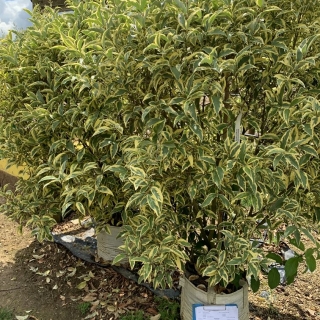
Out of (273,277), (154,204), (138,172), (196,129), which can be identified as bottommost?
(273,277)

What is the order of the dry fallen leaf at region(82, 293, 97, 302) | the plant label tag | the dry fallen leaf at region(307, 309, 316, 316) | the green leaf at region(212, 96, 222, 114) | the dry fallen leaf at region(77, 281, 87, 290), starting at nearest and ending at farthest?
the green leaf at region(212, 96, 222, 114), the plant label tag, the dry fallen leaf at region(307, 309, 316, 316), the dry fallen leaf at region(82, 293, 97, 302), the dry fallen leaf at region(77, 281, 87, 290)

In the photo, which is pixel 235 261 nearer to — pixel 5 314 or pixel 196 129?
pixel 196 129

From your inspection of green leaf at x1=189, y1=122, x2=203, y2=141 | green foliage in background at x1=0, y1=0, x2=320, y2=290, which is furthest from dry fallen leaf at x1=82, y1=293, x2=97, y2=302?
green leaf at x1=189, y1=122, x2=203, y2=141

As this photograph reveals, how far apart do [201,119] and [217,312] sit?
3.21ft

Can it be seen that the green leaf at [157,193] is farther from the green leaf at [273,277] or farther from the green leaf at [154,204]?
the green leaf at [273,277]

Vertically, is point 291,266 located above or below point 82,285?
above

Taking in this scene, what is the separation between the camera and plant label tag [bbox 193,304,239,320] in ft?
6.51

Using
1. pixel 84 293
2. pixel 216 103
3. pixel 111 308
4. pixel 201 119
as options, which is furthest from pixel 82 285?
pixel 216 103

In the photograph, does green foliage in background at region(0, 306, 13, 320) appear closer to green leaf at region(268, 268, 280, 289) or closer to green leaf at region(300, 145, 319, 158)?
green leaf at region(268, 268, 280, 289)

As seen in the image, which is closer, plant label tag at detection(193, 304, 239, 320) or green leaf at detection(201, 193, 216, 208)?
green leaf at detection(201, 193, 216, 208)

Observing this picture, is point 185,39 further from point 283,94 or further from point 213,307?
point 213,307

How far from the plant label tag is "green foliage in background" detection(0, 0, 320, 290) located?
7.8 inches

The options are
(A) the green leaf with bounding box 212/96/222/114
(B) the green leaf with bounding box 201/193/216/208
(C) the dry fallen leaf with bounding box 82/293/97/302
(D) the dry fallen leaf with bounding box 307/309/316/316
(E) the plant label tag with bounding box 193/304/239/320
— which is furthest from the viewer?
(C) the dry fallen leaf with bounding box 82/293/97/302

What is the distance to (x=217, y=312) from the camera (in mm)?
1989
